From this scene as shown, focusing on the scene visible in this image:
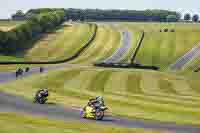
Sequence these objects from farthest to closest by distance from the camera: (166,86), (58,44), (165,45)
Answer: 1. (58,44)
2. (165,45)
3. (166,86)

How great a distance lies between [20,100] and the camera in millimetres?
48906

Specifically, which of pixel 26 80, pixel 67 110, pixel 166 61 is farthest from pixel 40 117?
pixel 166 61

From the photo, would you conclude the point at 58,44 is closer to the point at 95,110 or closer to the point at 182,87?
the point at 182,87

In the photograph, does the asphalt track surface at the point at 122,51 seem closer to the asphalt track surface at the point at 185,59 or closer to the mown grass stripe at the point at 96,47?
the mown grass stripe at the point at 96,47

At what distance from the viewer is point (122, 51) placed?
143 metres

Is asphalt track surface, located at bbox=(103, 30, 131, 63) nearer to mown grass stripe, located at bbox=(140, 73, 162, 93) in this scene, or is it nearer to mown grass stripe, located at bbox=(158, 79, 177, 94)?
mown grass stripe, located at bbox=(140, 73, 162, 93)

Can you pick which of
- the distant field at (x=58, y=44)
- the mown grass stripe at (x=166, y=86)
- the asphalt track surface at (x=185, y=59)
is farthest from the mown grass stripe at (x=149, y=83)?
the distant field at (x=58, y=44)

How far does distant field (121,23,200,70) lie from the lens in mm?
128275

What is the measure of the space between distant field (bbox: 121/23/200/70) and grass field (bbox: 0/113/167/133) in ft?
260

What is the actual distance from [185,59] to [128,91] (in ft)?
220

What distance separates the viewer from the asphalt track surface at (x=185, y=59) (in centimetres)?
11493

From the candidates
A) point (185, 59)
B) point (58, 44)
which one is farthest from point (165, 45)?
point (58, 44)

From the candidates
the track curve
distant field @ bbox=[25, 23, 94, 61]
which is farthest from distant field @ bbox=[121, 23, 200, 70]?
the track curve

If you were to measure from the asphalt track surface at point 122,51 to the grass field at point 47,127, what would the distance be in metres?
90.6
